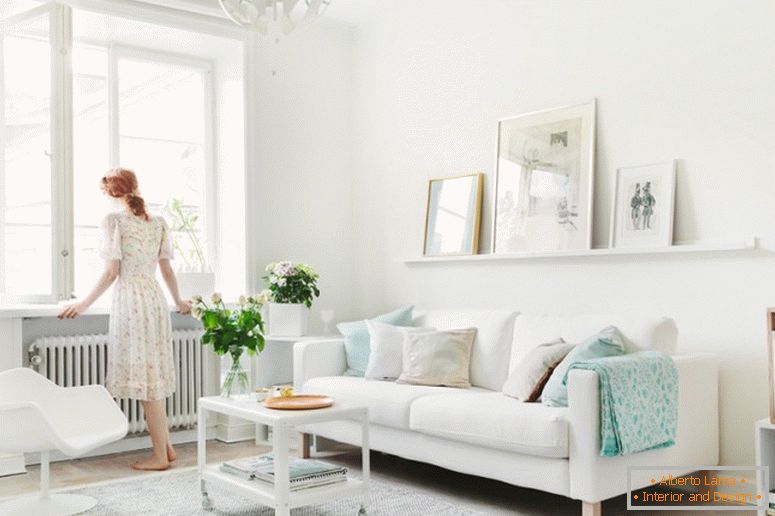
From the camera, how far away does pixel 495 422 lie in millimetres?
3410

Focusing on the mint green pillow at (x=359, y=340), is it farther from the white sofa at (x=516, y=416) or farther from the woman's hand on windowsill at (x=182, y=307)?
the woman's hand on windowsill at (x=182, y=307)

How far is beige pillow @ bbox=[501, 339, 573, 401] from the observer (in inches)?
141

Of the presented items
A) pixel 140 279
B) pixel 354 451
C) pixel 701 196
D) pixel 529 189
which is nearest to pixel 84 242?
pixel 140 279

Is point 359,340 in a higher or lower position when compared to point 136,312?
lower

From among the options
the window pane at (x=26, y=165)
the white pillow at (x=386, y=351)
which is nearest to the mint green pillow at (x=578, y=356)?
the white pillow at (x=386, y=351)

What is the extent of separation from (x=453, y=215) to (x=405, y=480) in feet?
5.62

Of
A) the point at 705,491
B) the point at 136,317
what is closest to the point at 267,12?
the point at 136,317

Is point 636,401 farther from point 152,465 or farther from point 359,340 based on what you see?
point 152,465

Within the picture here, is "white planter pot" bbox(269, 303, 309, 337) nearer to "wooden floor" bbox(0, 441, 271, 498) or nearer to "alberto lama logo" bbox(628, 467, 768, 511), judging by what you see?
"wooden floor" bbox(0, 441, 271, 498)

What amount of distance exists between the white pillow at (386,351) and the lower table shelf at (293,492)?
3.52 feet

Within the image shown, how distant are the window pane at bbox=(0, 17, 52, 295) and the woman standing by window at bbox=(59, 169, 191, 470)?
13.6 inches

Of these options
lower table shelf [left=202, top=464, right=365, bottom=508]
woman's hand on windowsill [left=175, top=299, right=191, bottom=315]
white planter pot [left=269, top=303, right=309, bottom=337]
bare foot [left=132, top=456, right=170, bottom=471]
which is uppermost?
woman's hand on windowsill [left=175, top=299, right=191, bottom=315]

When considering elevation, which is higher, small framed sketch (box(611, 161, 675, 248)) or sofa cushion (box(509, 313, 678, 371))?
small framed sketch (box(611, 161, 675, 248))

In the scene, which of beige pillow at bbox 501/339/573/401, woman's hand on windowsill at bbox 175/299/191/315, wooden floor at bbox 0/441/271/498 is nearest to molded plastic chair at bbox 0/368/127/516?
wooden floor at bbox 0/441/271/498
